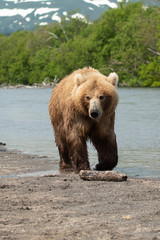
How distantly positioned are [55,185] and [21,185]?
40 centimetres

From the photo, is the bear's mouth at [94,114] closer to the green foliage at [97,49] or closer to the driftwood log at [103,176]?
the driftwood log at [103,176]

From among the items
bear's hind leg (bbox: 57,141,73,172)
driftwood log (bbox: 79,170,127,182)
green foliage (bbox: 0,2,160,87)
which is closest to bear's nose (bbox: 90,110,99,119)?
driftwood log (bbox: 79,170,127,182)

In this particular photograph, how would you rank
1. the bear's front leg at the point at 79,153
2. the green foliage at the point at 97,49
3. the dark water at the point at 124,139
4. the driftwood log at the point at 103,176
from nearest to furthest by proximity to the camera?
the driftwood log at the point at 103,176 < the bear's front leg at the point at 79,153 < the dark water at the point at 124,139 < the green foliage at the point at 97,49

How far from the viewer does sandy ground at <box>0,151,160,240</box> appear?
4113 mm

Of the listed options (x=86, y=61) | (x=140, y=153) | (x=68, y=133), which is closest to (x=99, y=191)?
(x=68, y=133)

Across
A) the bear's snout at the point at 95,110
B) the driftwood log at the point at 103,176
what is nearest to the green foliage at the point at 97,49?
the bear's snout at the point at 95,110

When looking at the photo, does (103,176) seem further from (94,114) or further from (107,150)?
(107,150)

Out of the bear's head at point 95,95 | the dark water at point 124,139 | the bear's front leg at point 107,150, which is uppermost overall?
the bear's head at point 95,95

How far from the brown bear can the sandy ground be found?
0.85 m

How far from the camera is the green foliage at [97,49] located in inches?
2584

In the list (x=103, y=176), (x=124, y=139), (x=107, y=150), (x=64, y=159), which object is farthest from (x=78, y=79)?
(x=124, y=139)

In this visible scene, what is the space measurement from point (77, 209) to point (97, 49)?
73.4 metres

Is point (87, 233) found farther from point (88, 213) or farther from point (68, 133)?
point (68, 133)

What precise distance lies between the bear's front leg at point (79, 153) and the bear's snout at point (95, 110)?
67cm
